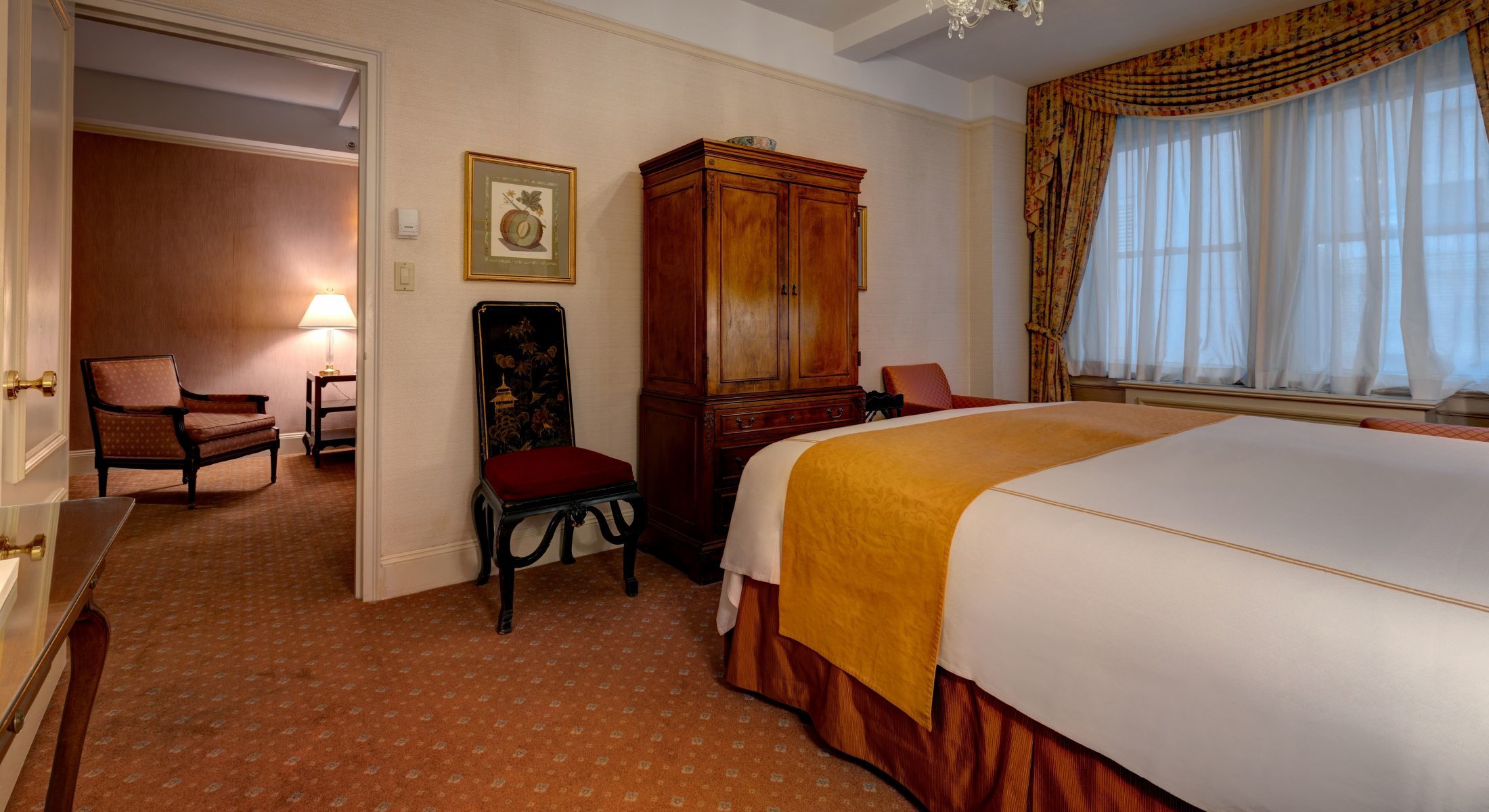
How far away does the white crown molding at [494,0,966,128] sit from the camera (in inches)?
127

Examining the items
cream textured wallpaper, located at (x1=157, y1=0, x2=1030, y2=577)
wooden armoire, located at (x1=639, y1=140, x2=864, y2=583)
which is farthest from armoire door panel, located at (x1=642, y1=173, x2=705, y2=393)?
cream textured wallpaper, located at (x1=157, y1=0, x2=1030, y2=577)

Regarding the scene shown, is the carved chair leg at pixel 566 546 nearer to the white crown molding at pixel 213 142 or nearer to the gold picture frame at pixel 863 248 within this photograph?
the gold picture frame at pixel 863 248

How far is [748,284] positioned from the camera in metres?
3.27

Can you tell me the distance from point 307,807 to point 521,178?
2.50 meters

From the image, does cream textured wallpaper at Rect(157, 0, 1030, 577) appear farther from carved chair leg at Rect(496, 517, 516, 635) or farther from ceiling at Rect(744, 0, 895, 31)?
carved chair leg at Rect(496, 517, 516, 635)

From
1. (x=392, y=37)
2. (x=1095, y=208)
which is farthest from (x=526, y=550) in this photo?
(x=1095, y=208)

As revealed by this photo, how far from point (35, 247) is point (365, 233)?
1097 mm

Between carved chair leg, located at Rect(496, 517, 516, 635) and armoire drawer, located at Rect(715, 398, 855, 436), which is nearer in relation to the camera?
carved chair leg, located at Rect(496, 517, 516, 635)

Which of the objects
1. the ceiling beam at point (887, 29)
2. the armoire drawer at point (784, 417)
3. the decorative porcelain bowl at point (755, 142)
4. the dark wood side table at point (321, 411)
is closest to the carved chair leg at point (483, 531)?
the armoire drawer at point (784, 417)

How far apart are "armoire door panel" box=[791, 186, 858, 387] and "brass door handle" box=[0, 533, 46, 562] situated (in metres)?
2.77

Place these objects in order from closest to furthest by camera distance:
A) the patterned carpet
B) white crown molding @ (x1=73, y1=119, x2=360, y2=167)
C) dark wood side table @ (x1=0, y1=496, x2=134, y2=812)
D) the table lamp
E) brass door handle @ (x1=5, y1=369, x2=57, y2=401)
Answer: dark wood side table @ (x1=0, y1=496, x2=134, y2=812) < brass door handle @ (x1=5, y1=369, x2=57, y2=401) < the patterned carpet < white crown molding @ (x1=73, y1=119, x2=360, y2=167) < the table lamp

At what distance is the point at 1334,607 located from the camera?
3.26 feet

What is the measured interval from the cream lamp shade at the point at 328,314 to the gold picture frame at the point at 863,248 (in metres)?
4.15

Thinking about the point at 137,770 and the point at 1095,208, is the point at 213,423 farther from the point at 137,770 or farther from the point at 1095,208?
the point at 1095,208
